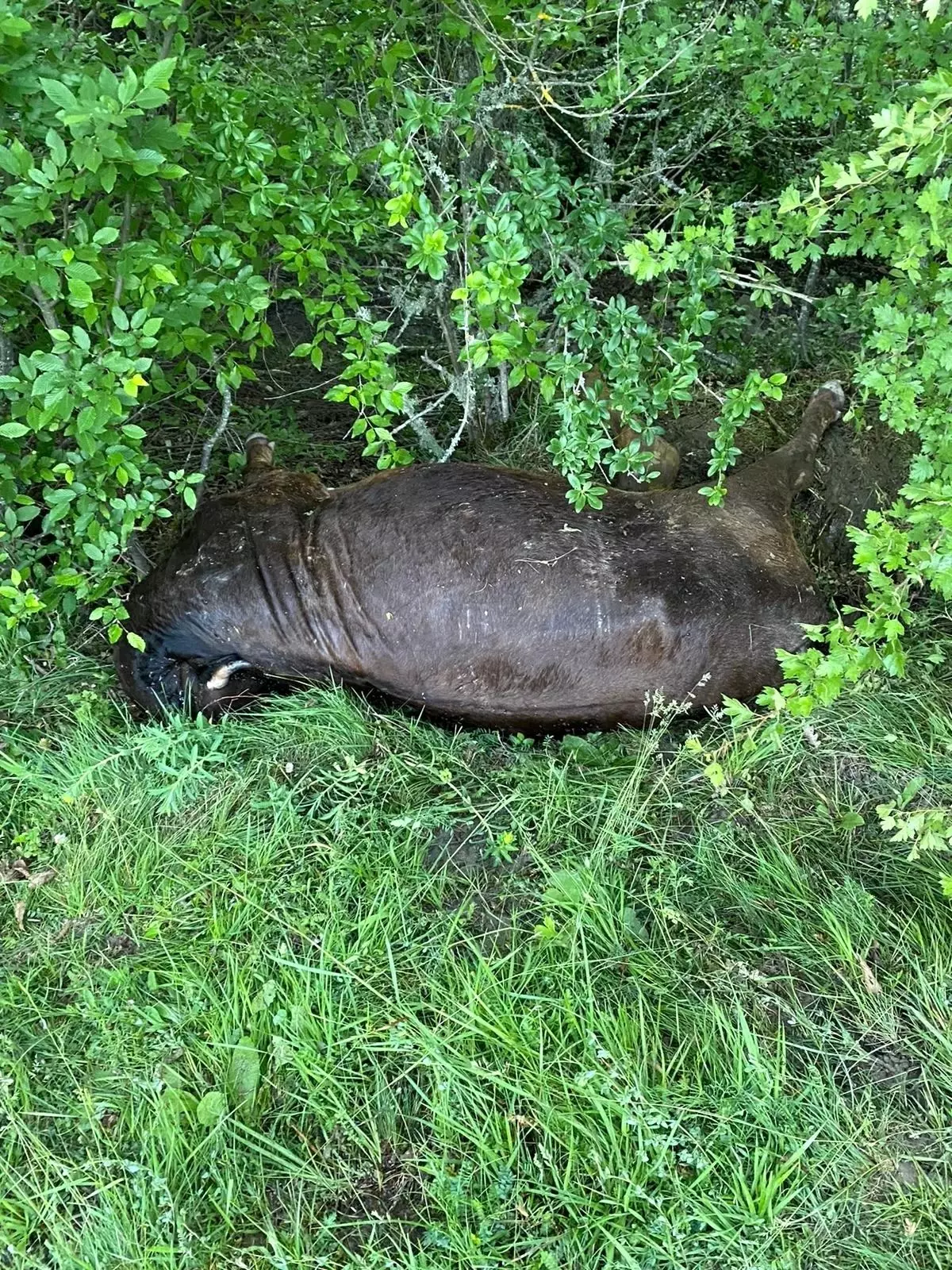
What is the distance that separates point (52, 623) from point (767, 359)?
149 inches

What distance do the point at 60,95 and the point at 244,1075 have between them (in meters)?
2.58

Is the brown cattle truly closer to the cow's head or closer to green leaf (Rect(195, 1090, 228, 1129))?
the cow's head

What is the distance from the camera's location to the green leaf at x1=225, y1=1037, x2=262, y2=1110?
242 cm

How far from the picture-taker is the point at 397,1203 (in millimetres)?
2260

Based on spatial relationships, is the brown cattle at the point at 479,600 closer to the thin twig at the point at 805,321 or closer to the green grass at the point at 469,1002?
the green grass at the point at 469,1002

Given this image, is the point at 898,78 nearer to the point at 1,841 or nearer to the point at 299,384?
the point at 299,384

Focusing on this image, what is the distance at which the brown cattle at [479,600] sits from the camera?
→ 126 inches

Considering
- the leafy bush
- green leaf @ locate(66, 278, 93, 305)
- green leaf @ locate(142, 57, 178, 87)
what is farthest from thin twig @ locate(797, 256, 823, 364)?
green leaf @ locate(66, 278, 93, 305)

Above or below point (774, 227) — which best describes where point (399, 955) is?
below

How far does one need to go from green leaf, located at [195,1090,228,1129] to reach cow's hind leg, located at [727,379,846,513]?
2.93m

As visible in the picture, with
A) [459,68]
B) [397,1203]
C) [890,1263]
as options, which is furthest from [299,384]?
[890,1263]

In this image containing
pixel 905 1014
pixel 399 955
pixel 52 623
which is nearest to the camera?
pixel 905 1014

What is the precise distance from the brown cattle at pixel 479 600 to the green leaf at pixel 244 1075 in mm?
1363

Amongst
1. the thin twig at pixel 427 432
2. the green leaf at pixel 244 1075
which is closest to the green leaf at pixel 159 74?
the thin twig at pixel 427 432
